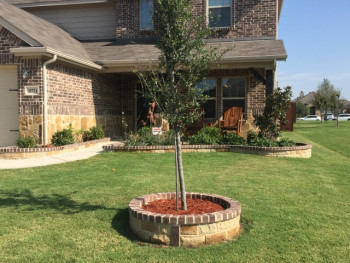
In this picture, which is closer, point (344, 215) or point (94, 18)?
point (344, 215)

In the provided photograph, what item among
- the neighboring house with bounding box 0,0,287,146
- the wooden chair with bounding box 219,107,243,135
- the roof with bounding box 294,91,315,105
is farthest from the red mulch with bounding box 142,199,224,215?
the roof with bounding box 294,91,315,105

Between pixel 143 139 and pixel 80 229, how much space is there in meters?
6.41

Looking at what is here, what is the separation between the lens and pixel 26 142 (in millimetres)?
9523

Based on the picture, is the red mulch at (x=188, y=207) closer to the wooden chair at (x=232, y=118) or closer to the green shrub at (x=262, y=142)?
the green shrub at (x=262, y=142)

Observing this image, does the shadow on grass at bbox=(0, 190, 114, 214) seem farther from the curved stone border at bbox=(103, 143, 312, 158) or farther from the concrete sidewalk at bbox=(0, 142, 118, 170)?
the curved stone border at bbox=(103, 143, 312, 158)

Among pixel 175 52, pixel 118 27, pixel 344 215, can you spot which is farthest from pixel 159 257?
pixel 118 27

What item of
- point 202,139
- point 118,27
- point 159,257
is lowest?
point 159,257

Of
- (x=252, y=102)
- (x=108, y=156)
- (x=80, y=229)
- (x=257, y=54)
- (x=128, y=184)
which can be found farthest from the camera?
(x=252, y=102)

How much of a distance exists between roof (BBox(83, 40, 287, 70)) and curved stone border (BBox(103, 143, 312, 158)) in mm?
2666

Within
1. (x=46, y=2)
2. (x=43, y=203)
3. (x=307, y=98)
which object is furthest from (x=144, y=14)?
(x=307, y=98)

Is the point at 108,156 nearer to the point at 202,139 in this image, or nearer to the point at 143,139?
the point at 143,139

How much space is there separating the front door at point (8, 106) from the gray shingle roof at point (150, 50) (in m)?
3.26

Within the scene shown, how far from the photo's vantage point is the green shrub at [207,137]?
10389 mm

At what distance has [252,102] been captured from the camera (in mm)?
13406
